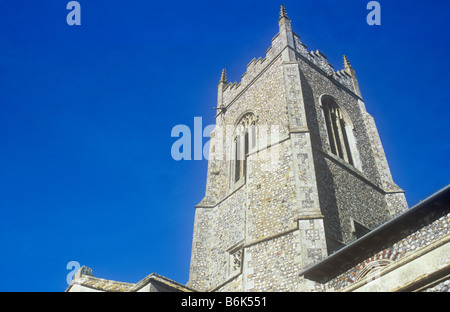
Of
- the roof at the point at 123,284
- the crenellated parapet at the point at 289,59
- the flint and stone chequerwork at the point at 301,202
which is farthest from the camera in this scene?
the crenellated parapet at the point at 289,59

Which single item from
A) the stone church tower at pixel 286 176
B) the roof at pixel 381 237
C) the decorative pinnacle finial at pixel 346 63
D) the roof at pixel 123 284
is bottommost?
the roof at pixel 123 284

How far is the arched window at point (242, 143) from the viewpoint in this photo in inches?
623

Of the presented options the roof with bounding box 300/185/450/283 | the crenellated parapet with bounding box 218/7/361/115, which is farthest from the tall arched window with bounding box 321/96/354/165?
the roof with bounding box 300/185/450/283

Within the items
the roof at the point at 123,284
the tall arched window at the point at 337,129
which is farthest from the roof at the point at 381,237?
the tall arched window at the point at 337,129

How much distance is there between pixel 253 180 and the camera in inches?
507

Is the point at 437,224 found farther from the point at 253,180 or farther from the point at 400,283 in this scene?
the point at 253,180

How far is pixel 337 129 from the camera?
1608 cm

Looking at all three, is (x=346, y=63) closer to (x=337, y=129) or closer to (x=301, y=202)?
(x=337, y=129)

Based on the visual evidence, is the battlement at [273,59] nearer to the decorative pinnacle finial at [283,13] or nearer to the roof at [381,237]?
the decorative pinnacle finial at [283,13]

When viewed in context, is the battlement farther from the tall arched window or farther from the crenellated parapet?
the tall arched window

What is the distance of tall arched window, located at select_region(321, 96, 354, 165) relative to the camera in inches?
598

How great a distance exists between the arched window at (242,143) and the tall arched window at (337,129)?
313 centimetres
